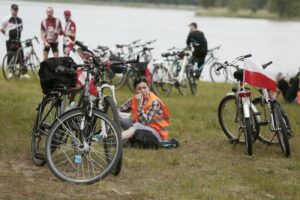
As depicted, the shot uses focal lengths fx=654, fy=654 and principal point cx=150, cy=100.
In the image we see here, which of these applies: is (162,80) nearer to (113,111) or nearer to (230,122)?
(230,122)

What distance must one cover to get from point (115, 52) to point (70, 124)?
33.5 feet

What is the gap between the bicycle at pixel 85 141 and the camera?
579 centimetres

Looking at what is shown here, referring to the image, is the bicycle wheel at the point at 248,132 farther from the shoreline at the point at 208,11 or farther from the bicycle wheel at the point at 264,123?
the shoreline at the point at 208,11

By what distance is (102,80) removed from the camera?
6543mm

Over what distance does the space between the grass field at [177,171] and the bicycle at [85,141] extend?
172 millimetres

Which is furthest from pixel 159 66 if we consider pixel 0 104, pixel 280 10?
pixel 280 10

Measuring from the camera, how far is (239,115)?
25.2 ft

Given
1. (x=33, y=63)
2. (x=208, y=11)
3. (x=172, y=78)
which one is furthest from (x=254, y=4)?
(x=172, y=78)

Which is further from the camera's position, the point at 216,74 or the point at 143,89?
the point at 216,74

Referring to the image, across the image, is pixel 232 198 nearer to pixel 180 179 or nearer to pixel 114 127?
pixel 180 179

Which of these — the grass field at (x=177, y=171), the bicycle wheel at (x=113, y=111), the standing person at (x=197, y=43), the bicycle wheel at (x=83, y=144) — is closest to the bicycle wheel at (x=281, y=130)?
the grass field at (x=177, y=171)

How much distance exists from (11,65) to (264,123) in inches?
339

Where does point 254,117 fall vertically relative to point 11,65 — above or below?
above

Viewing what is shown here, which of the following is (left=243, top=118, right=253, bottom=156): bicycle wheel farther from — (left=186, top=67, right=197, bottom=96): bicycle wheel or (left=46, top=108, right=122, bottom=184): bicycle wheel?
(left=186, top=67, right=197, bottom=96): bicycle wheel
